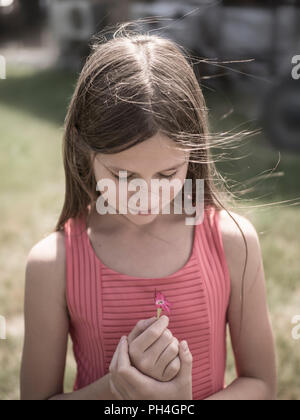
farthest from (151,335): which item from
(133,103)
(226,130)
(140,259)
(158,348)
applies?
(226,130)

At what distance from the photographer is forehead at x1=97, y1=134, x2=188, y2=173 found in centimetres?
108

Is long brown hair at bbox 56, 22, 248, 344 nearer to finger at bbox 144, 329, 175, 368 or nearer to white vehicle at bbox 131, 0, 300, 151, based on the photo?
finger at bbox 144, 329, 175, 368

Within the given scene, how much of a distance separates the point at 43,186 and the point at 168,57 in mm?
3183

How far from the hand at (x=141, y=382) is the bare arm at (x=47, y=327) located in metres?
0.11

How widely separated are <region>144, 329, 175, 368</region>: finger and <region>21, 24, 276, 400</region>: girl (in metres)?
0.03

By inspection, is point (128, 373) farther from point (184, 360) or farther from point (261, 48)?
point (261, 48)

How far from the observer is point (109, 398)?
46.0 inches

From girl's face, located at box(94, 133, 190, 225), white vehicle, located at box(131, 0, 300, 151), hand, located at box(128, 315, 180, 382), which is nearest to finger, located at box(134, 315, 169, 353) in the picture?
hand, located at box(128, 315, 180, 382)

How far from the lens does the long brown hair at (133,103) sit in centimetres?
110

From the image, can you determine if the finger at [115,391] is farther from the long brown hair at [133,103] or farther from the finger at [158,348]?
the long brown hair at [133,103]

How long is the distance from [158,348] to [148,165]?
1.18ft

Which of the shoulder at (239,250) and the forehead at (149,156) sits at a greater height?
the forehead at (149,156)

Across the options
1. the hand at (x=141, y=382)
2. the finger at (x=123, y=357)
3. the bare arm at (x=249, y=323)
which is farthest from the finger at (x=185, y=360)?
the bare arm at (x=249, y=323)
